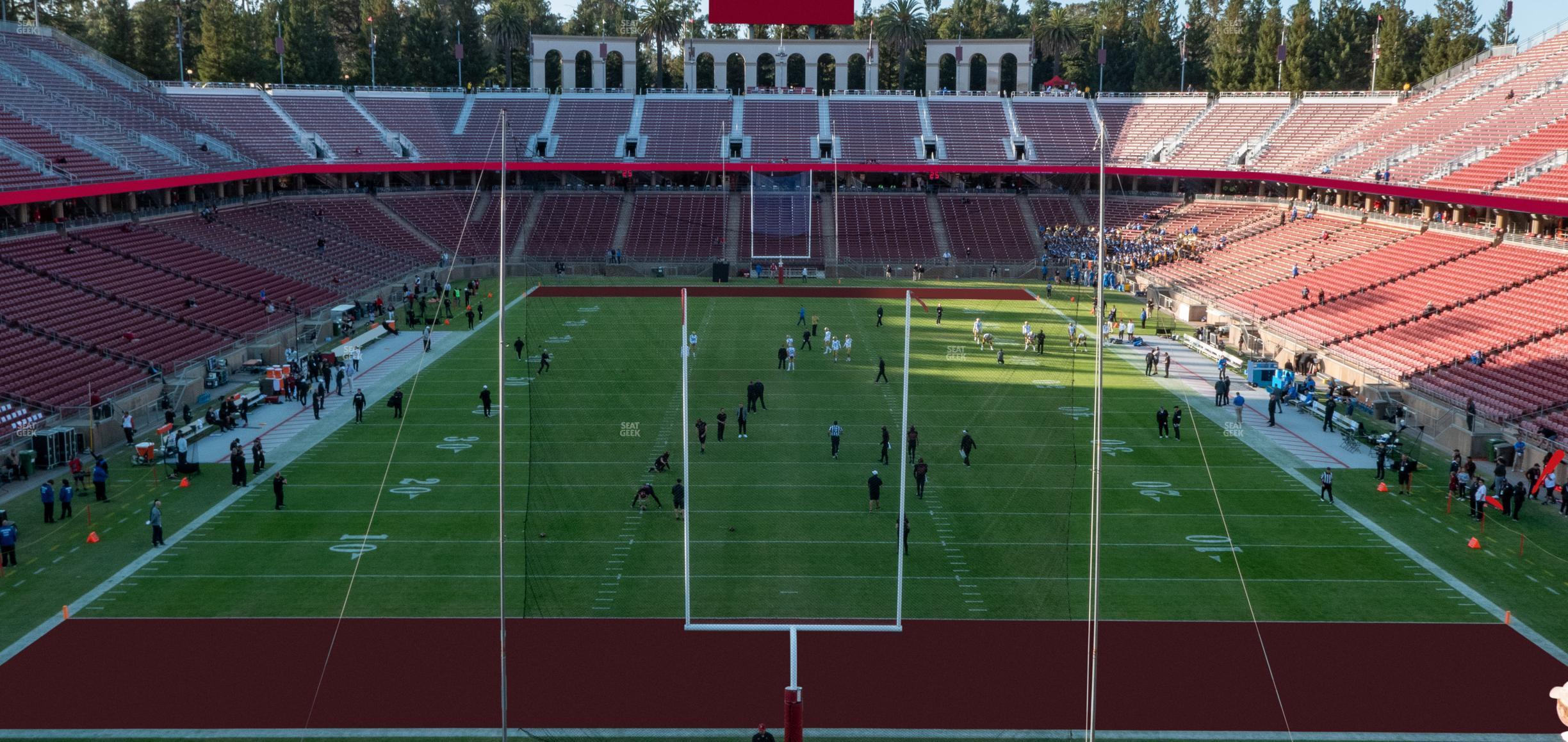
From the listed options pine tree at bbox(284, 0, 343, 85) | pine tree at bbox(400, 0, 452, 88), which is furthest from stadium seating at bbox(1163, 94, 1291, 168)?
pine tree at bbox(284, 0, 343, 85)

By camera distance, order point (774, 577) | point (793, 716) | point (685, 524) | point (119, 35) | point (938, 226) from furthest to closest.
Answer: point (119, 35) < point (938, 226) < point (774, 577) < point (685, 524) < point (793, 716)

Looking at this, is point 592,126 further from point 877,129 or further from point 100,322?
point 100,322

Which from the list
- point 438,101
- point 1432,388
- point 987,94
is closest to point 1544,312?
point 1432,388

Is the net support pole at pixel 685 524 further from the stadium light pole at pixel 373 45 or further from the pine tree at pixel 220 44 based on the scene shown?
the pine tree at pixel 220 44

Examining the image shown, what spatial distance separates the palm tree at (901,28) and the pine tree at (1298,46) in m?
27.1

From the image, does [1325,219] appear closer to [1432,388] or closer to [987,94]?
[1432,388]

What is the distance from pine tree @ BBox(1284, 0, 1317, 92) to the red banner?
43131 mm

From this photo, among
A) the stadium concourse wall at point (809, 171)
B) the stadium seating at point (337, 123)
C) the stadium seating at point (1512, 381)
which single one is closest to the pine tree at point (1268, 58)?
the stadium concourse wall at point (809, 171)

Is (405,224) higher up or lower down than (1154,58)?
Result: lower down

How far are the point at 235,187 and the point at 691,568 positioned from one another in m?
46.0

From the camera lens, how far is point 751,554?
21438mm

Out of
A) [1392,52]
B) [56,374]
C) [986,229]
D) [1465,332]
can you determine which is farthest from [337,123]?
[1392,52]

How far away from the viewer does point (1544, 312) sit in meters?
35.2

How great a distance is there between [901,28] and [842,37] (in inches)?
853
